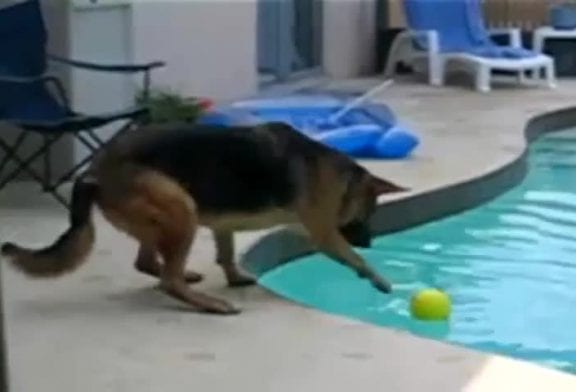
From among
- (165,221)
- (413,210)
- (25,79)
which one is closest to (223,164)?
(165,221)

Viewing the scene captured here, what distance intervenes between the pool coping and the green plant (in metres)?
1.05

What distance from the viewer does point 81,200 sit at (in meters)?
4.53

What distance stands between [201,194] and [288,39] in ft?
21.9

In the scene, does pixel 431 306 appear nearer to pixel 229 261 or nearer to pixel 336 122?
pixel 229 261

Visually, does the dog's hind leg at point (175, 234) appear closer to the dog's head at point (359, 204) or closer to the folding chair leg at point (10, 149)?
the dog's head at point (359, 204)

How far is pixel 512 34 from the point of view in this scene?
11.8 metres

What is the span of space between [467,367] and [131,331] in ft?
3.42

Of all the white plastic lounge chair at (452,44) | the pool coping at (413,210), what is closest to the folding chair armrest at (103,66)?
the pool coping at (413,210)

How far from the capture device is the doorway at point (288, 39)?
10.8m

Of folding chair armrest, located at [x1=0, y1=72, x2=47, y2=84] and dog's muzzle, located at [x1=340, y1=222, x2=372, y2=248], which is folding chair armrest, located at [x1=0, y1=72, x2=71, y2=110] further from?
dog's muzzle, located at [x1=340, y1=222, x2=372, y2=248]

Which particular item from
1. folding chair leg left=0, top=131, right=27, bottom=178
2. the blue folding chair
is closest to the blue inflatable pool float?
the blue folding chair

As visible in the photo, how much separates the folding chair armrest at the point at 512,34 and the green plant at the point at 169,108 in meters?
5.01

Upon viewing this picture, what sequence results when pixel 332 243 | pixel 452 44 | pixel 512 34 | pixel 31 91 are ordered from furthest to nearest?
pixel 512 34
pixel 452 44
pixel 31 91
pixel 332 243

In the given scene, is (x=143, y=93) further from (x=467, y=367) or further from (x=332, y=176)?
(x=467, y=367)
